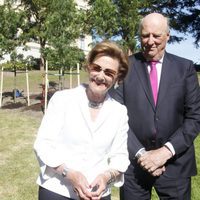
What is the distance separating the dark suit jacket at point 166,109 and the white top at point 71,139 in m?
0.78

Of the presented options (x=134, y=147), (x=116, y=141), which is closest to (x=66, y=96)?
(x=116, y=141)

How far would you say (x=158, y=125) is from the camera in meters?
3.64

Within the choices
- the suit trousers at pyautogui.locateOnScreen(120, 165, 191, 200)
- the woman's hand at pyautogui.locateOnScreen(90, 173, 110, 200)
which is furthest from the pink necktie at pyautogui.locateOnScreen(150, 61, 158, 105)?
the woman's hand at pyautogui.locateOnScreen(90, 173, 110, 200)

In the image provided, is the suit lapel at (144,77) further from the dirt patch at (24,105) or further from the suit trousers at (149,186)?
the dirt patch at (24,105)

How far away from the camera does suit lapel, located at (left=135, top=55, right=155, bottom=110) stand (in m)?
3.66

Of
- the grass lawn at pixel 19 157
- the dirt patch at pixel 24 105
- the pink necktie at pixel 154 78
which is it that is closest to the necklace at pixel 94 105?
the pink necktie at pixel 154 78

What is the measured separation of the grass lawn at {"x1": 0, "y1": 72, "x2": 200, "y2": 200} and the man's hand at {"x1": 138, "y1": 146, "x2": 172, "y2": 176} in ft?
9.96

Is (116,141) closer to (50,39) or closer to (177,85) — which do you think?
(177,85)

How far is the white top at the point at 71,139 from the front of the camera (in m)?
2.82

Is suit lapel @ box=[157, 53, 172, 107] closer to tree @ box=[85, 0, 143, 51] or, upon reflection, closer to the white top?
the white top

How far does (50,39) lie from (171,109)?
11.6 meters

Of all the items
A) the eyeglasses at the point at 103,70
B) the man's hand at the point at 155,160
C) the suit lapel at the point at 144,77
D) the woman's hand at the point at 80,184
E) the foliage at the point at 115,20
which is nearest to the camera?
the woman's hand at the point at 80,184

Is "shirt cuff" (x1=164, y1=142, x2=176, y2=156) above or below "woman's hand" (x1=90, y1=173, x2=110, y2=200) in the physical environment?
above

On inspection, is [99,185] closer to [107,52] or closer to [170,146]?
[107,52]
